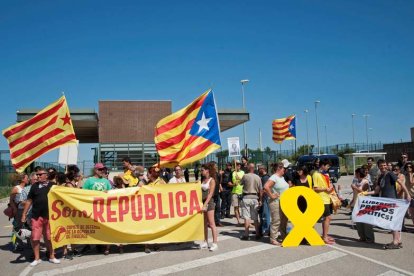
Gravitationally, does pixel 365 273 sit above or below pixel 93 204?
below

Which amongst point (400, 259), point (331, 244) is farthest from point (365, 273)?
point (331, 244)

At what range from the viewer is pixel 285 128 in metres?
28.2

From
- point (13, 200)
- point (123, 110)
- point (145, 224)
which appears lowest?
point (145, 224)

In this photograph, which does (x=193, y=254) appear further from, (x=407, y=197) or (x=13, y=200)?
(x=407, y=197)

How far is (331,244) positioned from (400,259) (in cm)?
164

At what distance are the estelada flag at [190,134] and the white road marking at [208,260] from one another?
2.44m

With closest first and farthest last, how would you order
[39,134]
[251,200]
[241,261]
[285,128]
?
[241,261], [251,200], [39,134], [285,128]

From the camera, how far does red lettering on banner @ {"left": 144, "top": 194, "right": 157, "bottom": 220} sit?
8422 mm

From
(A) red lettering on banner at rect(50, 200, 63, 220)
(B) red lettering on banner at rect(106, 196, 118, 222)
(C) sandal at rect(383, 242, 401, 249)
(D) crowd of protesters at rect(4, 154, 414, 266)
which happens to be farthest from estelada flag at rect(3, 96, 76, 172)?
(C) sandal at rect(383, 242, 401, 249)

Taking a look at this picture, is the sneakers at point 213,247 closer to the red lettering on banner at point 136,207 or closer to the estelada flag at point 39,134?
the red lettering on banner at point 136,207

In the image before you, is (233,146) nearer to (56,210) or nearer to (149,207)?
(149,207)

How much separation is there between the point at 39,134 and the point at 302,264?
275 inches

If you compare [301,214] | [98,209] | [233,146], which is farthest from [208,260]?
[233,146]

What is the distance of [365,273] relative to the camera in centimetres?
638
